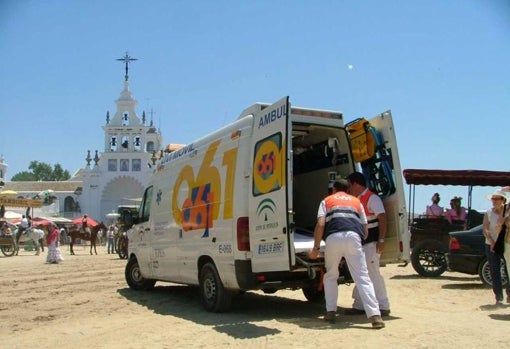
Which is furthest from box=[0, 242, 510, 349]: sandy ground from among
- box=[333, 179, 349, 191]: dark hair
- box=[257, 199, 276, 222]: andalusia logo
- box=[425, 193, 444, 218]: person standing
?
box=[425, 193, 444, 218]: person standing

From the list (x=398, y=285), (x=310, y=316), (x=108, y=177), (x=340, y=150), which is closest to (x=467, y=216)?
(x=398, y=285)

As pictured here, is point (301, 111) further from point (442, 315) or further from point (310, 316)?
point (442, 315)

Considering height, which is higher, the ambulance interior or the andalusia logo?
the ambulance interior

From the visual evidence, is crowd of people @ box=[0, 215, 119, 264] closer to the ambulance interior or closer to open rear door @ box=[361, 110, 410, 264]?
the ambulance interior

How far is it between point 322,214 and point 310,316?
1865 mm

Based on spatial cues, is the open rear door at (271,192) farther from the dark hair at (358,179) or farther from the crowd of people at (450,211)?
the crowd of people at (450,211)

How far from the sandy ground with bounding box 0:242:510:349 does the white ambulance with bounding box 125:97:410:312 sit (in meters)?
0.59

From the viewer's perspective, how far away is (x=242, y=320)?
312 inches

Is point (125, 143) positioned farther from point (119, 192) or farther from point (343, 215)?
point (343, 215)

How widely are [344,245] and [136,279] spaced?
644 cm

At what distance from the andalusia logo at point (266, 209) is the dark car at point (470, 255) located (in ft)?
19.5

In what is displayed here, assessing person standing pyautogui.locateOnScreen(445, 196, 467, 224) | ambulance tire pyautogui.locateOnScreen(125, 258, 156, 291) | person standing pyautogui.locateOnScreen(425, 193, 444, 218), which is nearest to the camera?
ambulance tire pyautogui.locateOnScreen(125, 258, 156, 291)

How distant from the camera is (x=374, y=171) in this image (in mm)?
8484

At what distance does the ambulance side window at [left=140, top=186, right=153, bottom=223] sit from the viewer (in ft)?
37.5
